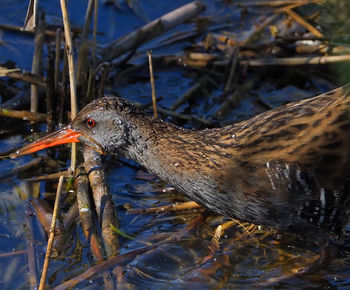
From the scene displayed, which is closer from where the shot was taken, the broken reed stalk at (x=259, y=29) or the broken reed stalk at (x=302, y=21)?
the broken reed stalk at (x=302, y=21)

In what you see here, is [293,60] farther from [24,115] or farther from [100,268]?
[100,268]

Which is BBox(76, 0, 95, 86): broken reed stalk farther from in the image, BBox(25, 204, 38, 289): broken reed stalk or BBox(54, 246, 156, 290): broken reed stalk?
BBox(54, 246, 156, 290): broken reed stalk

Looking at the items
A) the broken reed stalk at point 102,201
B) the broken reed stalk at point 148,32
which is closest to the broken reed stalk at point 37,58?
the broken reed stalk at point 148,32

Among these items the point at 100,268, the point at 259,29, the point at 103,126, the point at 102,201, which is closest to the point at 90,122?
the point at 103,126

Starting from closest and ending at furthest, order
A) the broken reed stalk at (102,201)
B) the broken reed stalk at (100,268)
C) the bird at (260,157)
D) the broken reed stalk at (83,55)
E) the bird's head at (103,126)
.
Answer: the bird at (260,157)
the broken reed stalk at (100,268)
the bird's head at (103,126)
the broken reed stalk at (102,201)
the broken reed stalk at (83,55)

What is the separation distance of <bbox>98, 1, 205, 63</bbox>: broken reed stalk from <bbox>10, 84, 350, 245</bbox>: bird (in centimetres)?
160

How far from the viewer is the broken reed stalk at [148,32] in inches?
220

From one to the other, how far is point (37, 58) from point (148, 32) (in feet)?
3.61

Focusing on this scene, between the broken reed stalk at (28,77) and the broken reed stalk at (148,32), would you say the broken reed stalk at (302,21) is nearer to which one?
the broken reed stalk at (148,32)

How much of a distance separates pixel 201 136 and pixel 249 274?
868mm

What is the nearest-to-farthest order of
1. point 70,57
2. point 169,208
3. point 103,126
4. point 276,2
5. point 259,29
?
point 103,126
point 70,57
point 169,208
point 259,29
point 276,2

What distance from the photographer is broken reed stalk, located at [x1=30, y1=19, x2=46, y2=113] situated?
198 inches

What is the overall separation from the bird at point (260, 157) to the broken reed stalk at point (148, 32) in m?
1.60

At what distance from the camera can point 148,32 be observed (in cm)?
577
